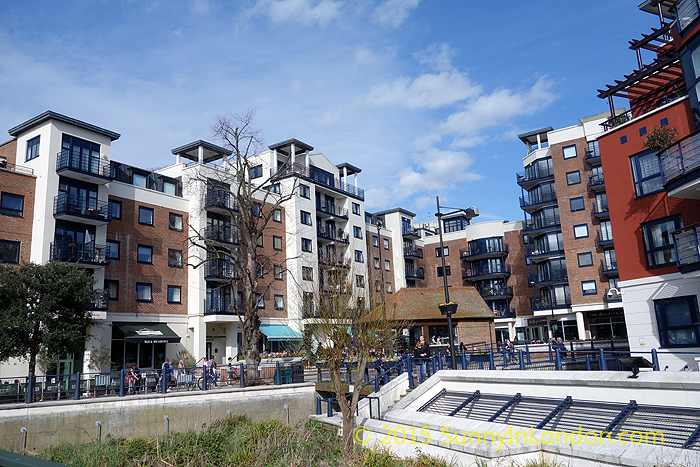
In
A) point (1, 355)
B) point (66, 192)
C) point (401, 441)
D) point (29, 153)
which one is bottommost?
point (401, 441)

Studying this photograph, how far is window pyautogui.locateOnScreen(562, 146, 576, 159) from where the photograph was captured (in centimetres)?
5106

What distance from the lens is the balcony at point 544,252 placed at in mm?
52812

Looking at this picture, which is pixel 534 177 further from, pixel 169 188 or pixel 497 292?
pixel 169 188

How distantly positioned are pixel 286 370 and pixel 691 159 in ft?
62.4

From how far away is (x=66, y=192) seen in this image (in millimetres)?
31484

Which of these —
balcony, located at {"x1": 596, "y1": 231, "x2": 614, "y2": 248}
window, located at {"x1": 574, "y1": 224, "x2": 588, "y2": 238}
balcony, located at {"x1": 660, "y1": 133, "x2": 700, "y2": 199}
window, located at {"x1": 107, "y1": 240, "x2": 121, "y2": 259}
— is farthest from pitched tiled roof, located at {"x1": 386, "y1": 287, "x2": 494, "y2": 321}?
window, located at {"x1": 574, "y1": 224, "x2": 588, "y2": 238}

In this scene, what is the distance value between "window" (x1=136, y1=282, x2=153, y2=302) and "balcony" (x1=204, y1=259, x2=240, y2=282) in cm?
417

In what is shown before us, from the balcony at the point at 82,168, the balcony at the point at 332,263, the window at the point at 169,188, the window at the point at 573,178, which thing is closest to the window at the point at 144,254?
the window at the point at 169,188

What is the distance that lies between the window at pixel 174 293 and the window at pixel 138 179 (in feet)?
25.0

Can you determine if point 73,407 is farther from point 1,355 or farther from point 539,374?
point 539,374

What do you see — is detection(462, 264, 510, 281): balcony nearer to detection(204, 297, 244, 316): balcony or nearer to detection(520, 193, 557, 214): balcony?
detection(520, 193, 557, 214): balcony

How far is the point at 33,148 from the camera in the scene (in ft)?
105

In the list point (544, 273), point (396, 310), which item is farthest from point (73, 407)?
point (544, 273)

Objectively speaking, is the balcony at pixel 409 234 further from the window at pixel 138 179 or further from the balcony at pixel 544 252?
the window at pixel 138 179
